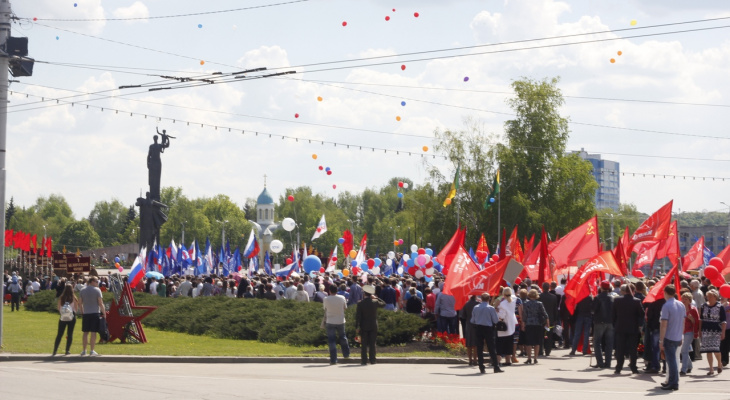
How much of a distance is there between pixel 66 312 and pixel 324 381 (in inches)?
279

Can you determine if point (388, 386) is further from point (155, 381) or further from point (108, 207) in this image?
point (108, 207)

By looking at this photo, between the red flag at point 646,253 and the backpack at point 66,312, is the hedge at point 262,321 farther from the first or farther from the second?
the red flag at point 646,253

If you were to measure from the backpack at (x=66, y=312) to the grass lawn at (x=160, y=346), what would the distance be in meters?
0.99

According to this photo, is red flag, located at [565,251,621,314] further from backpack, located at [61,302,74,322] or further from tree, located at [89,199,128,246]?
tree, located at [89,199,128,246]

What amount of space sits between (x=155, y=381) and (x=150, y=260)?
3528cm

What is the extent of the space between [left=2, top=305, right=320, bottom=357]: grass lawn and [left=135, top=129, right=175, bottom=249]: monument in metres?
24.4

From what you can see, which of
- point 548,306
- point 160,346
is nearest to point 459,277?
point 548,306

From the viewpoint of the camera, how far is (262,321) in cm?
2527

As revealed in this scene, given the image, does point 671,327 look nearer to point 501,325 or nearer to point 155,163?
point 501,325

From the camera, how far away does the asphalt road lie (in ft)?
46.0

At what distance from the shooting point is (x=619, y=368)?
1789 cm

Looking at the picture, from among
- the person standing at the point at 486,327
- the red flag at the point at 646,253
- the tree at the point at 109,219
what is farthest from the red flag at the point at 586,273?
the tree at the point at 109,219

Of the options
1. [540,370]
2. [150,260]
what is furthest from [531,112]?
[540,370]

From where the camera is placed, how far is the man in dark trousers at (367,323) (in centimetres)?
1948
